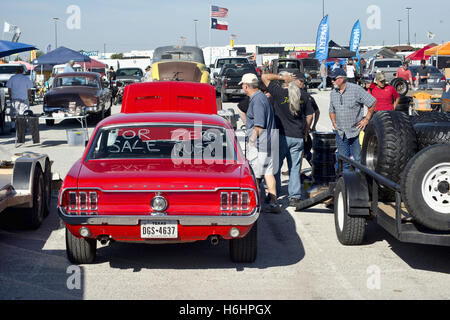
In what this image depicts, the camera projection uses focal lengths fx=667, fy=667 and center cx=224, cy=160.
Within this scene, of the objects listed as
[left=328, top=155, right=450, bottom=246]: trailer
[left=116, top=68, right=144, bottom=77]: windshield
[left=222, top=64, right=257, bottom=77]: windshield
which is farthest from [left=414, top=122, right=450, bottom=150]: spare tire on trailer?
[left=116, top=68, right=144, bottom=77]: windshield

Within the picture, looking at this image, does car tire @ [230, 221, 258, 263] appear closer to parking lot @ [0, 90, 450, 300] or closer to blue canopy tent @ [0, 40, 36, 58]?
parking lot @ [0, 90, 450, 300]

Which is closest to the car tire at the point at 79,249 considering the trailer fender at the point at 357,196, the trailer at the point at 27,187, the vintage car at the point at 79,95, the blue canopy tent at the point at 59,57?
the trailer at the point at 27,187

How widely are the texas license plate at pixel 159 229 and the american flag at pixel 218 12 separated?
4856 centimetres

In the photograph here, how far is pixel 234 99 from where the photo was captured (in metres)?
30.9

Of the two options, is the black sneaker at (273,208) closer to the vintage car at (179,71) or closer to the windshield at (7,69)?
the vintage car at (179,71)

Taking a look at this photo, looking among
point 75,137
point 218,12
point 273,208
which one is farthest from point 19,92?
point 218,12

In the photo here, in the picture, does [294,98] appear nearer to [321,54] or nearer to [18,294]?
[18,294]

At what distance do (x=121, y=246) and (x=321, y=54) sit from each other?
32920 millimetres

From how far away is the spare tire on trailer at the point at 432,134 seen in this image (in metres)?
6.62

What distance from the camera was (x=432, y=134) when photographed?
6648 millimetres

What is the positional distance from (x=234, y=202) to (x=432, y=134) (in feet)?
7.25

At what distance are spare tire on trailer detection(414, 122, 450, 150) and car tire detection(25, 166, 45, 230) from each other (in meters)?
4.28
